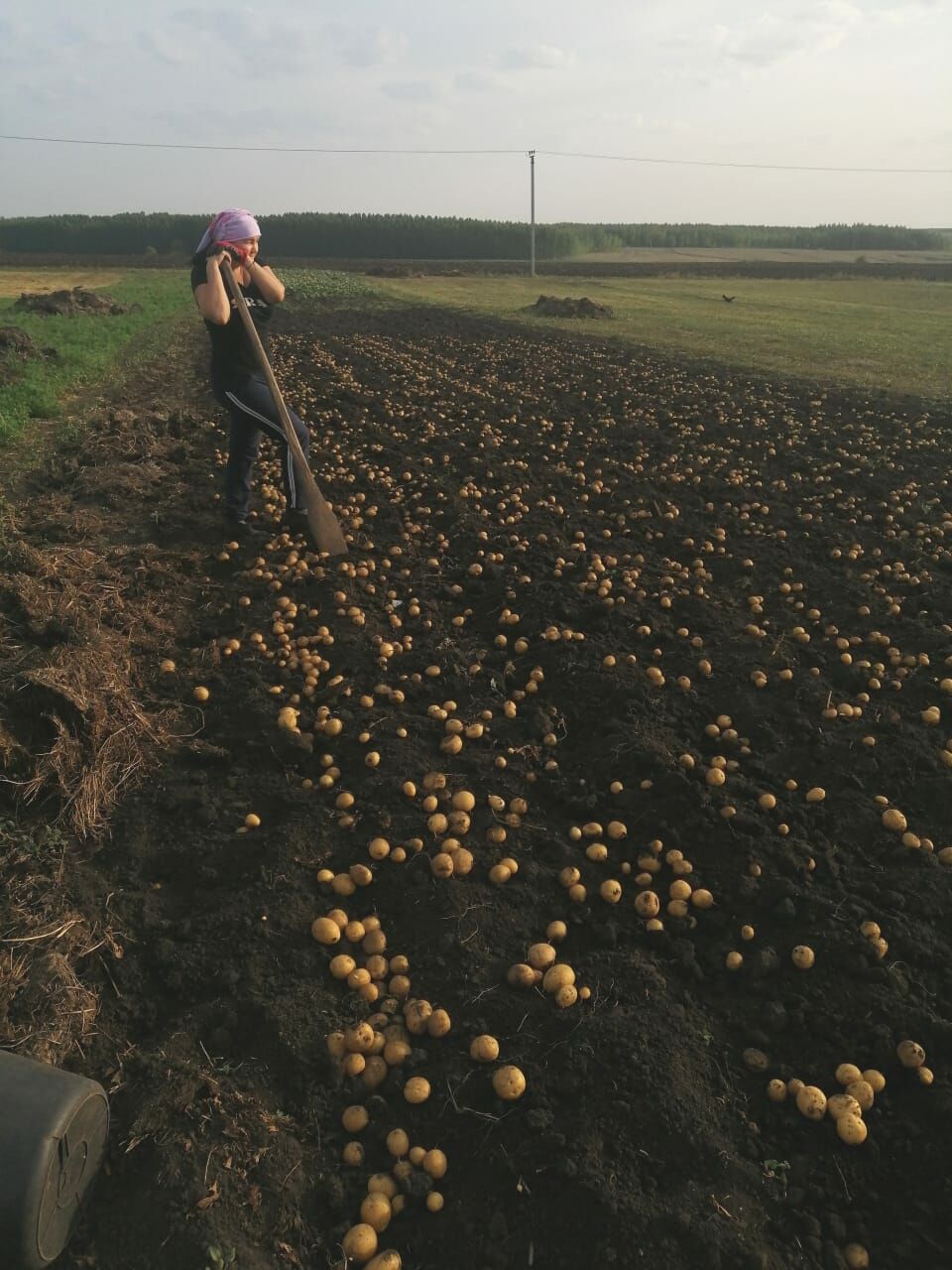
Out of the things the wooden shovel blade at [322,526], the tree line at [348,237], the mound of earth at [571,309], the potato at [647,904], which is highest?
the tree line at [348,237]

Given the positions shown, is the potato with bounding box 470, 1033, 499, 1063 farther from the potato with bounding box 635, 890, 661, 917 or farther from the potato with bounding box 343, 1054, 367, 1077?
the potato with bounding box 635, 890, 661, 917

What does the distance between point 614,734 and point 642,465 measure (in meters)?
6.01

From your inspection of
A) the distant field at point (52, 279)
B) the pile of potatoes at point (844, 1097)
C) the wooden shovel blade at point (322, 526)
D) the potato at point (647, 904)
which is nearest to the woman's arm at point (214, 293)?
the wooden shovel blade at point (322, 526)

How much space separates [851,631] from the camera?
6.05 meters

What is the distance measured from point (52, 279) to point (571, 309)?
116ft

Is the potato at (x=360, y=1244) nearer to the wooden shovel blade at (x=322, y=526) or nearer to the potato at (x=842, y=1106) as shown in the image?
the potato at (x=842, y=1106)

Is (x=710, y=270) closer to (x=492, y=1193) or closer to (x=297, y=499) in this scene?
(x=297, y=499)

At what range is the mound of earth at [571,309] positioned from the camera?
2498 cm

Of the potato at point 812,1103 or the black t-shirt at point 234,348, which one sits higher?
the black t-shirt at point 234,348

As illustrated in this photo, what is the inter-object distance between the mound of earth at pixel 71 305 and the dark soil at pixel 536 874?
66.0ft

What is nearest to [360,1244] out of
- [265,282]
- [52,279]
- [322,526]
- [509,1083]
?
[509,1083]

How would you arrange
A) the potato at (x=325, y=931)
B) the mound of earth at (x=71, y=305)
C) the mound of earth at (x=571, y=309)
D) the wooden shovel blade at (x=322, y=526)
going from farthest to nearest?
the mound of earth at (x=571, y=309)
the mound of earth at (x=71, y=305)
the wooden shovel blade at (x=322, y=526)
the potato at (x=325, y=931)

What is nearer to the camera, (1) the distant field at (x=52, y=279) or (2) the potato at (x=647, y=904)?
(2) the potato at (x=647, y=904)

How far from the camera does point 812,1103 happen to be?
2.77m
